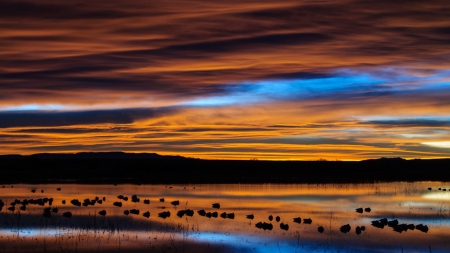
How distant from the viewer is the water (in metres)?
17.5

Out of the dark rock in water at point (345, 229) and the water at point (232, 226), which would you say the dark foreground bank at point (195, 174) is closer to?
the water at point (232, 226)

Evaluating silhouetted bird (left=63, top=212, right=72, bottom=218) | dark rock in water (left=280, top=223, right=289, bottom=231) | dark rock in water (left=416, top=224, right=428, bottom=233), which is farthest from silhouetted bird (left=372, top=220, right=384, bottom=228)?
silhouetted bird (left=63, top=212, right=72, bottom=218)

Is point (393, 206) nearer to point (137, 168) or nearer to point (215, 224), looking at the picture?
point (215, 224)

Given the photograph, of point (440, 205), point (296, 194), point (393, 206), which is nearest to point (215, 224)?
point (393, 206)

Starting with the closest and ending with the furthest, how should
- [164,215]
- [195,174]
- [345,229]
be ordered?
[345,229] < [164,215] < [195,174]

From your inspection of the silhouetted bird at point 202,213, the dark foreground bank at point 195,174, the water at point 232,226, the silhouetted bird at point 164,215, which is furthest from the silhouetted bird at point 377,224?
the dark foreground bank at point 195,174

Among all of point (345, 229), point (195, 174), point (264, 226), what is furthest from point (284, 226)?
point (195, 174)

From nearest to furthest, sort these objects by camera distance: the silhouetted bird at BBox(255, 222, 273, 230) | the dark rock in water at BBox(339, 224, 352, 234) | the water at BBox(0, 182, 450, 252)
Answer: the water at BBox(0, 182, 450, 252)
the dark rock in water at BBox(339, 224, 352, 234)
the silhouetted bird at BBox(255, 222, 273, 230)

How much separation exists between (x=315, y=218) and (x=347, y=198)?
10.3 meters

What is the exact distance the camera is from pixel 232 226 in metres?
21.8

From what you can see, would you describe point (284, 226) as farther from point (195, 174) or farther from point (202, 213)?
point (195, 174)

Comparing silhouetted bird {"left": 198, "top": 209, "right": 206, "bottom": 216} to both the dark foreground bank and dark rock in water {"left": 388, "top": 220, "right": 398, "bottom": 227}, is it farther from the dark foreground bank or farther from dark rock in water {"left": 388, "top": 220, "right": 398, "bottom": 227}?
the dark foreground bank

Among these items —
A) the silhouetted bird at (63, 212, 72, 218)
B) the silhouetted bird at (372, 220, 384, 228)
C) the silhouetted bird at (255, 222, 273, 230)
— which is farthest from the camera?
the silhouetted bird at (63, 212, 72, 218)

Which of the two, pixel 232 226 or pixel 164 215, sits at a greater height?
pixel 164 215
